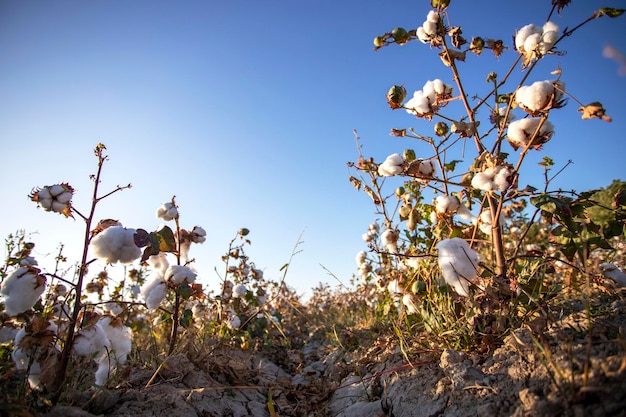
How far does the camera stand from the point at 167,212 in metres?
2.23

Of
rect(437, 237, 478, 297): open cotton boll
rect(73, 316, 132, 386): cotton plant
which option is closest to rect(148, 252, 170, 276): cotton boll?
rect(73, 316, 132, 386): cotton plant

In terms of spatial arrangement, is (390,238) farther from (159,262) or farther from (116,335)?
(116,335)

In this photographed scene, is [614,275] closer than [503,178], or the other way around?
[503,178]

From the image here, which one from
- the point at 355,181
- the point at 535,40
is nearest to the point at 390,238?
the point at 355,181

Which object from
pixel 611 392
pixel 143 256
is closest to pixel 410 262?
pixel 611 392

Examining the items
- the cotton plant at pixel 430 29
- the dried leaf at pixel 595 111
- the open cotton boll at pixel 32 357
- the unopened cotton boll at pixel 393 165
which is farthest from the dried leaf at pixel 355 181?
the open cotton boll at pixel 32 357

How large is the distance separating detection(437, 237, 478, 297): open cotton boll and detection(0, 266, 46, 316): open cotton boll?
6.25 ft

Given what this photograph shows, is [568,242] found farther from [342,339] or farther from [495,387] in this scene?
[342,339]

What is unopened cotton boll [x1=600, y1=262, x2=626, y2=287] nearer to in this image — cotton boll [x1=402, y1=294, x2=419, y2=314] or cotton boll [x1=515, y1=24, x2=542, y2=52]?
cotton boll [x1=402, y1=294, x2=419, y2=314]

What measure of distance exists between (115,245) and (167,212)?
28.4 inches

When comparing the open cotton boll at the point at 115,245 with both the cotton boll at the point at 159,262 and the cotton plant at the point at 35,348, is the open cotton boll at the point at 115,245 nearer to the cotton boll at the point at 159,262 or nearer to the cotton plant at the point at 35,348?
the cotton plant at the point at 35,348

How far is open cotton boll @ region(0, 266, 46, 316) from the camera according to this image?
4.61ft

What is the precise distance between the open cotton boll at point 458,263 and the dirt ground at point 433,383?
309 mm

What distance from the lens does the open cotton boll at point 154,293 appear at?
186 cm
